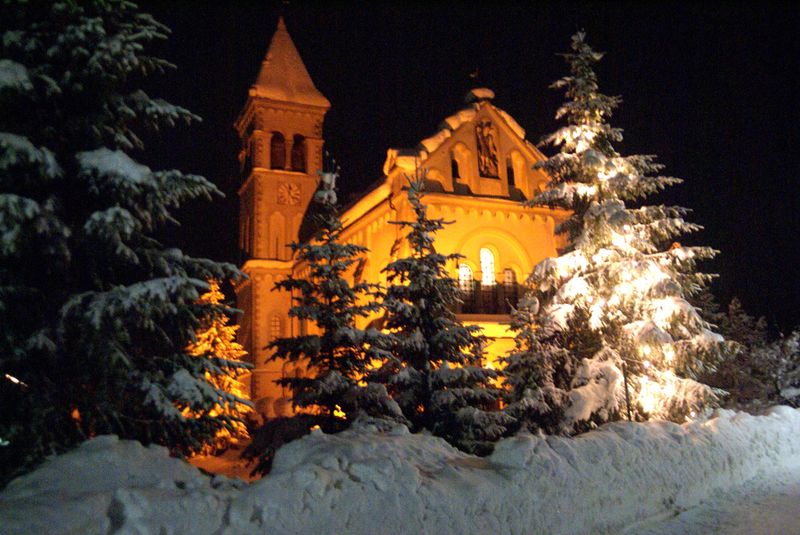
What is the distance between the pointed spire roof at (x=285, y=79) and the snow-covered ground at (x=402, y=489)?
37.6 m

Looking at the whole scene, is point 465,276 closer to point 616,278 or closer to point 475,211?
point 475,211

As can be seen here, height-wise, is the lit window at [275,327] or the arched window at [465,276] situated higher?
the arched window at [465,276]

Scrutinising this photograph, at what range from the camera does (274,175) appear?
42688 mm

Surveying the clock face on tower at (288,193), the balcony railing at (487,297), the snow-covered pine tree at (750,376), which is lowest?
the snow-covered pine tree at (750,376)

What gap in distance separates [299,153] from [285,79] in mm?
5421

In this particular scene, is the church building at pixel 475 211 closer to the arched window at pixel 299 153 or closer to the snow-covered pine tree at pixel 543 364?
the snow-covered pine tree at pixel 543 364

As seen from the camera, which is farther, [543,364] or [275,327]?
[275,327]

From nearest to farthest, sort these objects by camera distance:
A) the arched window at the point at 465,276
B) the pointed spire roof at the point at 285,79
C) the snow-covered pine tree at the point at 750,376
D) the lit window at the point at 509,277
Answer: the arched window at the point at 465,276 → the lit window at the point at 509,277 → the snow-covered pine tree at the point at 750,376 → the pointed spire roof at the point at 285,79

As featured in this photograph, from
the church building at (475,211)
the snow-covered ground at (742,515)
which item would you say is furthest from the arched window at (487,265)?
the snow-covered ground at (742,515)

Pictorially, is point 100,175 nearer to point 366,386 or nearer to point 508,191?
point 366,386

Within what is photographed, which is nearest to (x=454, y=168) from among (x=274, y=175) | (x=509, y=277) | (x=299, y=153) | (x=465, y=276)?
(x=465, y=276)

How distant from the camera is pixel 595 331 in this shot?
16.6 meters

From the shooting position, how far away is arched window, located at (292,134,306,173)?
43.8 m

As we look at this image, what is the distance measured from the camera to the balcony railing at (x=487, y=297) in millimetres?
23234
